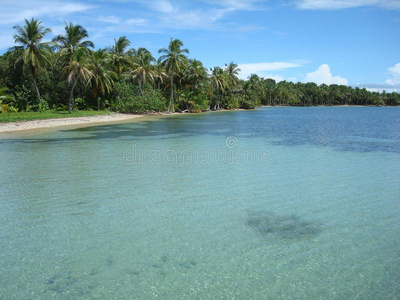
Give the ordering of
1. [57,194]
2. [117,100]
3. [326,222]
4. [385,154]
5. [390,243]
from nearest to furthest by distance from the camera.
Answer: [390,243], [326,222], [57,194], [385,154], [117,100]

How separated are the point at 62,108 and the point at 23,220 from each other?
118 ft

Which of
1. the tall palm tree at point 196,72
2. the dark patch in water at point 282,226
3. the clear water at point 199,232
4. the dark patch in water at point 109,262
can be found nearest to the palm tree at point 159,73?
the tall palm tree at point 196,72

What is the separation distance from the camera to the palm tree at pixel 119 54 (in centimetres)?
4516

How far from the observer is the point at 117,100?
42.9 metres

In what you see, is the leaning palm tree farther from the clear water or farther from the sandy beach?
the clear water

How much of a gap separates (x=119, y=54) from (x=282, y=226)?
45346 millimetres

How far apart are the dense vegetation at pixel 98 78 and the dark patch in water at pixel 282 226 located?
1232 inches

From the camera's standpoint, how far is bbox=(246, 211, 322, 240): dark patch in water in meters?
5.44

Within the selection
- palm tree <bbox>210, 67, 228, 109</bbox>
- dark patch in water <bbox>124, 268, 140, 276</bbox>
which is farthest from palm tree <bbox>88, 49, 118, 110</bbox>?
dark patch in water <bbox>124, 268, 140, 276</bbox>

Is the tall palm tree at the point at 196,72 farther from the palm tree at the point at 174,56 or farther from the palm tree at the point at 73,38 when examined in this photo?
the palm tree at the point at 73,38

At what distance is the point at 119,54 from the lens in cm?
4591

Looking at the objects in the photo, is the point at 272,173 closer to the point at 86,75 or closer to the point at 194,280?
the point at 194,280

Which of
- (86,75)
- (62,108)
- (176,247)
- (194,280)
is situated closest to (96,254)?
(176,247)

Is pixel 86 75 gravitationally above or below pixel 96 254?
above
